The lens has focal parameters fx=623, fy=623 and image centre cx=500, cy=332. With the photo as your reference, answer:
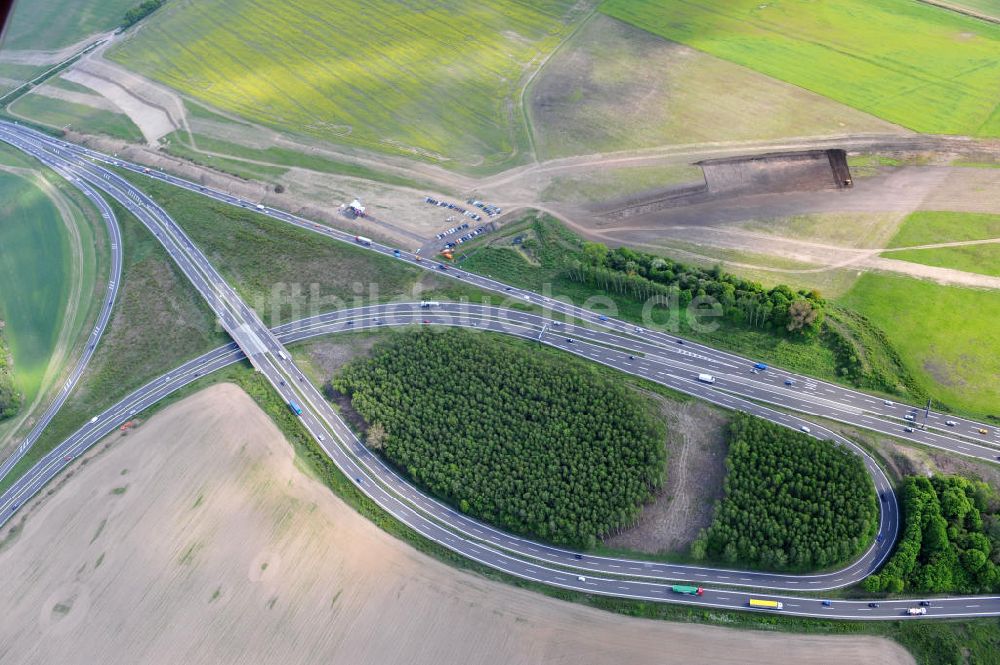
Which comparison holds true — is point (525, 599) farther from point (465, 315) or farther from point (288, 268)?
point (288, 268)

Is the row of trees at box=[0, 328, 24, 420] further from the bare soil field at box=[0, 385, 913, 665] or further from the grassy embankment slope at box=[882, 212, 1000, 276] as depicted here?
the grassy embankment slope at box=[882, 212, 1000, 276]

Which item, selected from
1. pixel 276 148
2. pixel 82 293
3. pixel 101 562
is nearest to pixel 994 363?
pixel 101 562

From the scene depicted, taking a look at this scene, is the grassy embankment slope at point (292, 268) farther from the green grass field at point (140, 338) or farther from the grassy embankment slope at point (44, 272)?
the grassy embankment slope at point (44, 272)

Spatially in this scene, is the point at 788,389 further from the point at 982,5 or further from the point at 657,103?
the point at 982,5

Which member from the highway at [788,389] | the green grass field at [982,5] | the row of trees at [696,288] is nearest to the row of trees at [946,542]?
the highway at [788,389]

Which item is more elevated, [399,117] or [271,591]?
[399,117]
